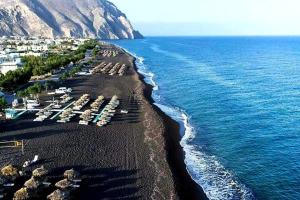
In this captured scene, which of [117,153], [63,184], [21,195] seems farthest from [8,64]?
[21,195]

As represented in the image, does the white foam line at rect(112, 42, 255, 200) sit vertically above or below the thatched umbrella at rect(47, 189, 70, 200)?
below

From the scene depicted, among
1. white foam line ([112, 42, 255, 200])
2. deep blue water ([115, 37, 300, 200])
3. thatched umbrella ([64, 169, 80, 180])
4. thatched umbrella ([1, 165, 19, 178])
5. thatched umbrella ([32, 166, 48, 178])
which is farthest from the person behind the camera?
deep blue water ([115, 37, 300, 200])

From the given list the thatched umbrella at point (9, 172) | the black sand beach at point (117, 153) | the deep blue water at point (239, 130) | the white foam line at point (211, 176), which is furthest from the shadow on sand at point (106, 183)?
the deep blue water at point (239, 130)

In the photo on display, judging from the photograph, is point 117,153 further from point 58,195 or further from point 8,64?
point 8,64

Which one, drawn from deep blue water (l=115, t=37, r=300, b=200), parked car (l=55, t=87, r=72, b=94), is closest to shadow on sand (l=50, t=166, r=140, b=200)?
deep blue water (l=115, t=37, r=300, b=200)

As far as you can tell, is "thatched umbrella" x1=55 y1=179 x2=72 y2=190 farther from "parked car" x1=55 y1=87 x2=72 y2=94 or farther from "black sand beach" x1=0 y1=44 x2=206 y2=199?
"parked car" x1=55 y1=87 x2=72 y2=94

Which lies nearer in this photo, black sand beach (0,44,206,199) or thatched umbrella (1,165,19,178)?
thatched umbrella (1,165,19,178)

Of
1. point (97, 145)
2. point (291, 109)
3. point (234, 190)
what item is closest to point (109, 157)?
point (97, 145)

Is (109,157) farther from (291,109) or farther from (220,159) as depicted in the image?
(291,109)
